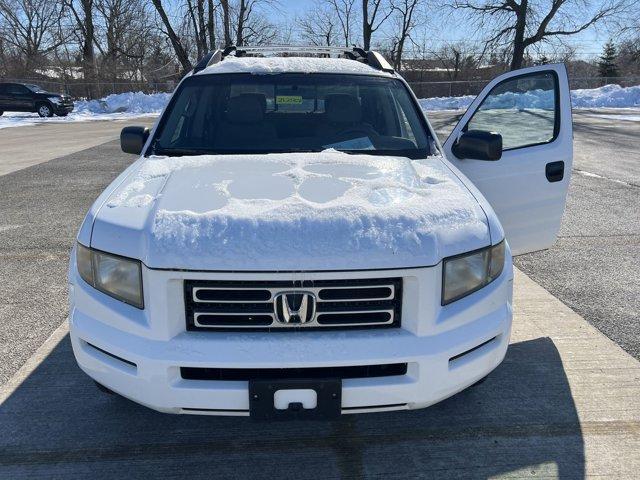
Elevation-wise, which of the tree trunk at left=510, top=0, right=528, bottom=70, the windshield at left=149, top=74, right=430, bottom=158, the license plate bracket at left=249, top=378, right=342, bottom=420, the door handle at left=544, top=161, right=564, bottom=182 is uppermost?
the tree trunk at left=510, top=0, right=528, bottom=70

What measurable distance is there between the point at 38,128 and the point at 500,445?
23589mm

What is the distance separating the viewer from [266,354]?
2250 millimetres

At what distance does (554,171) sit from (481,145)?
0.62m

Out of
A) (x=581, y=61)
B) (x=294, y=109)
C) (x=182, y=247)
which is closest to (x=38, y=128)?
(x=294, y=109)

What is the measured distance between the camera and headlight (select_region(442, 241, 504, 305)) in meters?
2.40

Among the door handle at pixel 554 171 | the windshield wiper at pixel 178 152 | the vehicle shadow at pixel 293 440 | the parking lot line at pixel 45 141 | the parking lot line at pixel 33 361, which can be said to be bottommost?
the vehicle shadow at pixel 293 440

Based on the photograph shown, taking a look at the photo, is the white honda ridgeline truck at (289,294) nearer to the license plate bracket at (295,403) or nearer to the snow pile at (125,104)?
the license plate bracket at (295,403)

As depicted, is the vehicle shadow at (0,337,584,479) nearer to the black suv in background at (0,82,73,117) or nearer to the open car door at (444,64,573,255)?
the open car door at (444,64,573,255)

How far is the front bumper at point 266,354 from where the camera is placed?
2.25 meters

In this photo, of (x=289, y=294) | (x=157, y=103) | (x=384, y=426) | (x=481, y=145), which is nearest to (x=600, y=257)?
(x=481, y=145)

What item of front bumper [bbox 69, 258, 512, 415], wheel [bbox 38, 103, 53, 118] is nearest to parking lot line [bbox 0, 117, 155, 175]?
wheel [bbox 38, 103, 53, 118]

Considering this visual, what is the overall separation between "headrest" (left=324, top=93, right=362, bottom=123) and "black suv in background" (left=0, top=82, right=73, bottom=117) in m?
27.6

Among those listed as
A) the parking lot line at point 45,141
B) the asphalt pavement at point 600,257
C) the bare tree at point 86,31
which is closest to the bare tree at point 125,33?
the bare tree at point 86,31

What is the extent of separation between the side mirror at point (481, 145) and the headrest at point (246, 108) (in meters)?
1.37
